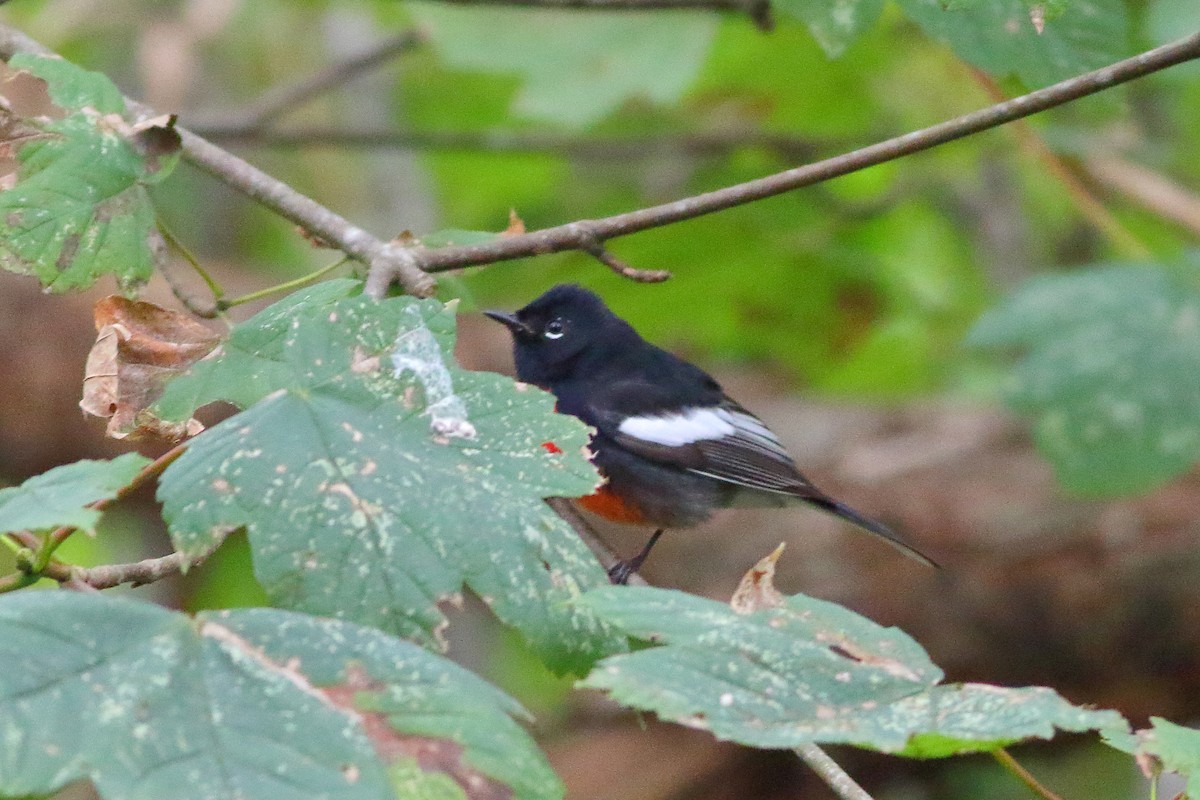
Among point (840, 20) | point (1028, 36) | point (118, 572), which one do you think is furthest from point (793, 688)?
point (1028, 36)

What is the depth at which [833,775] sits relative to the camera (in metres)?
1.87

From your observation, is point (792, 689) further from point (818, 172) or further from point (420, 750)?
point (818, 172)

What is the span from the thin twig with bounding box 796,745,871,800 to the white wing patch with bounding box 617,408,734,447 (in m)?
2.60

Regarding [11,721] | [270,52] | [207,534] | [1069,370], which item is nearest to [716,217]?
[1069,370]

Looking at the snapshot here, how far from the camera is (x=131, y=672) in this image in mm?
1384

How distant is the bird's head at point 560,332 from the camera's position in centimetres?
452

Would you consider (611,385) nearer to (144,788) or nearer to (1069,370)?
(1069,370)

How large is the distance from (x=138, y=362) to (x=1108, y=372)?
3592mm

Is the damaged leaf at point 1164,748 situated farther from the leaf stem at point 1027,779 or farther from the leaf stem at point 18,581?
the leaf stem at point 18,581

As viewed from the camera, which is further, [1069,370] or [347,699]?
[1069,370]

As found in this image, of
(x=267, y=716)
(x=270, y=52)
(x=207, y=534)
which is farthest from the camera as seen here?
(x=270, y=52)

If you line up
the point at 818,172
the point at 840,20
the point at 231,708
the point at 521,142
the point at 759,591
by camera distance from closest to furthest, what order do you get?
the point at 231,708
the point at 759,591
the point at 818,172
the point at 840,20
the point at 521,142

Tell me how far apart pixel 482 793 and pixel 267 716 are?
0.77 feet

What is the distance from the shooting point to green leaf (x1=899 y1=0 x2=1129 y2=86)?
2.74 m
